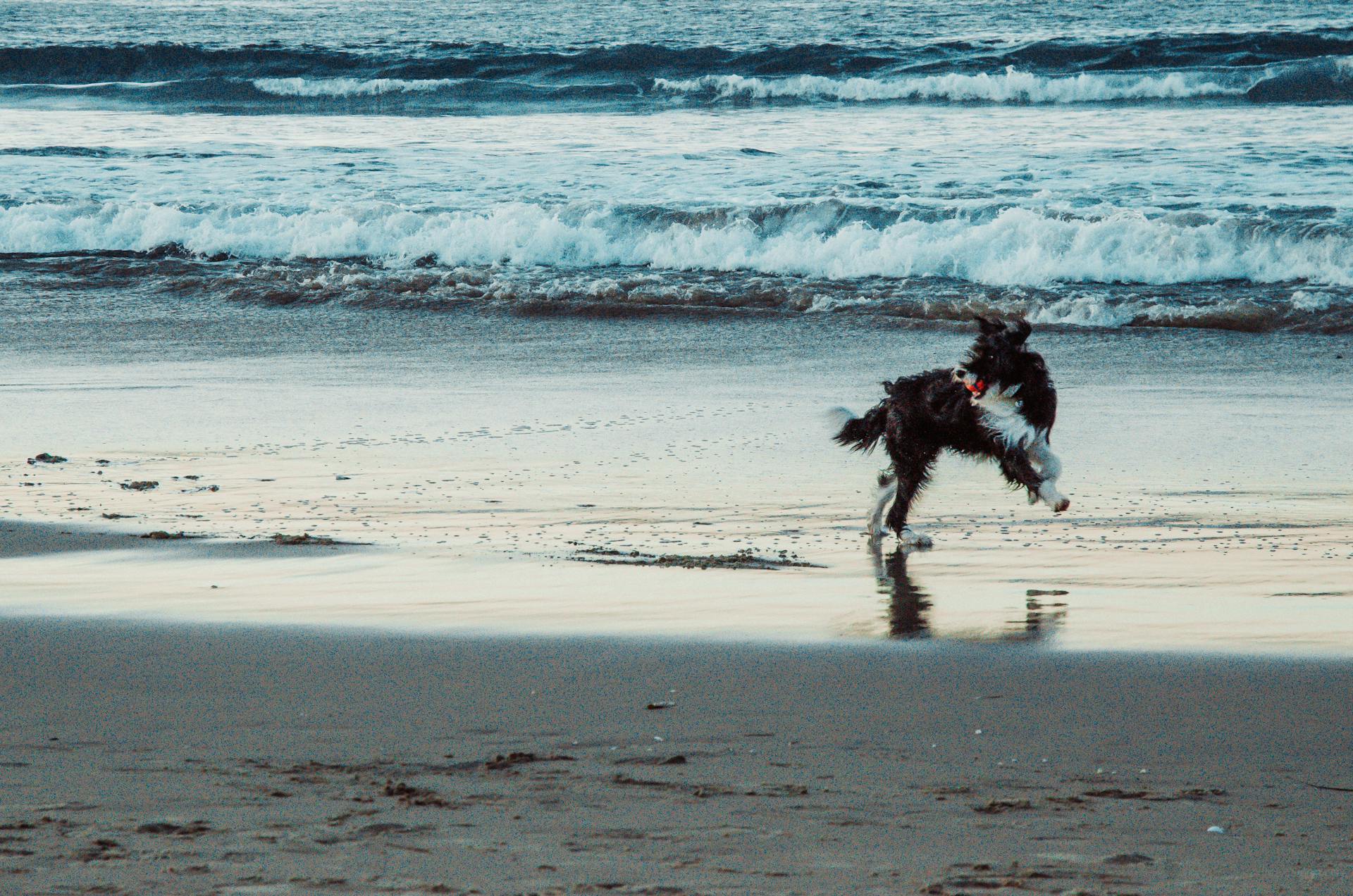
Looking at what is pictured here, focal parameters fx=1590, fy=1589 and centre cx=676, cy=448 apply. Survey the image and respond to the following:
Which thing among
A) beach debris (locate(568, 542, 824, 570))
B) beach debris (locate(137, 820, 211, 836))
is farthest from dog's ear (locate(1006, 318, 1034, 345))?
beach debris (locate(137, 820, 211, 836))

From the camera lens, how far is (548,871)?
2715mm

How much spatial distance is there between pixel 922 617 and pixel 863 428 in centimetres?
197

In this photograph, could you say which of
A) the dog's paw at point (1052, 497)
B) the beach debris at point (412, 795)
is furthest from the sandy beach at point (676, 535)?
the dog's paw at point (1052, 497)

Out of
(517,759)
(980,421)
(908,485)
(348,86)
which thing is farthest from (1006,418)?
(348,86)

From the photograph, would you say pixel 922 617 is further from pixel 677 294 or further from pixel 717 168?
pixel 717 168

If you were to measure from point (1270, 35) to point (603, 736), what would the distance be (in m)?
32.7

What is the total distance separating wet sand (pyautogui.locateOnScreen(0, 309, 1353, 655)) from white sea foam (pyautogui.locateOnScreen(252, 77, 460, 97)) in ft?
70.5

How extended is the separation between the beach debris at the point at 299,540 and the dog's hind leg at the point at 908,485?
2150mm

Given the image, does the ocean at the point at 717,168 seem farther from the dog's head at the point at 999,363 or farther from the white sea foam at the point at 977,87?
the dog's head at the point at 999,363

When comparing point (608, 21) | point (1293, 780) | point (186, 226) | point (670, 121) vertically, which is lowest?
point (1293, 780)

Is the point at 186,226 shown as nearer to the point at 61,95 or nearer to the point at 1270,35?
the point at 61,95

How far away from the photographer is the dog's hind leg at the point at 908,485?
614cm

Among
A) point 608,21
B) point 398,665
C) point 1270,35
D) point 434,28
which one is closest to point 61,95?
point 434,28

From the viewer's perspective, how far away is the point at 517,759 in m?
3.39
